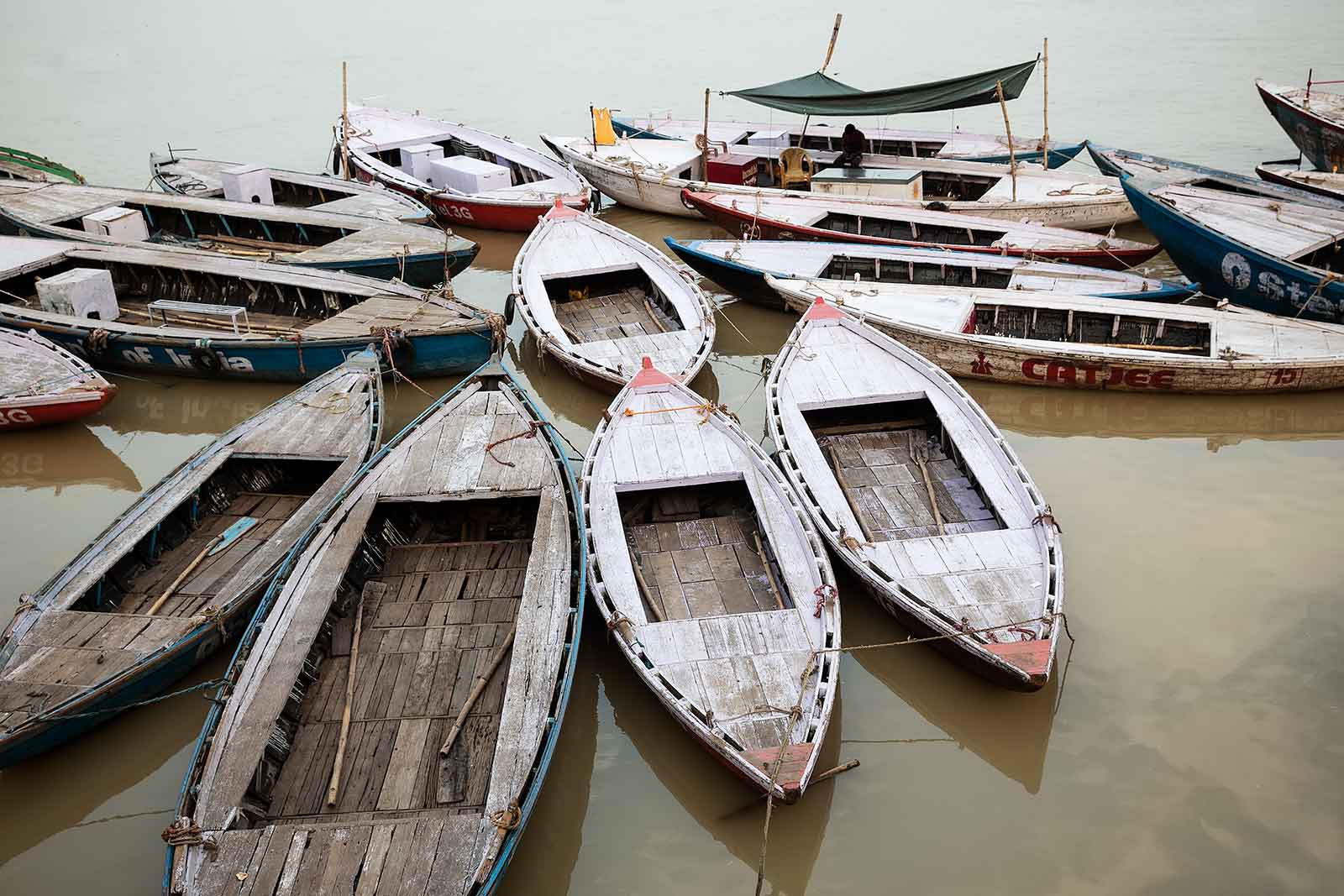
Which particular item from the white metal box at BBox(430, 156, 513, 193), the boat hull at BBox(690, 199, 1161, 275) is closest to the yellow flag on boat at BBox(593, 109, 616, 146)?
the white metal box at BBox(430, 156, 513, 193)

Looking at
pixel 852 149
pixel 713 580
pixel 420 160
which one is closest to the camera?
pixel 713 580

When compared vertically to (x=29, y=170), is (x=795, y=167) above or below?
above

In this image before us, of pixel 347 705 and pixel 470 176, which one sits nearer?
pixel 347 705

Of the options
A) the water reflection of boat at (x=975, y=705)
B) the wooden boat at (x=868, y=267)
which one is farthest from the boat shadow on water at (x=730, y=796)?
the wooden boat at (x=868, y=267)

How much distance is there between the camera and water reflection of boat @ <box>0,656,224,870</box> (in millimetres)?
7727

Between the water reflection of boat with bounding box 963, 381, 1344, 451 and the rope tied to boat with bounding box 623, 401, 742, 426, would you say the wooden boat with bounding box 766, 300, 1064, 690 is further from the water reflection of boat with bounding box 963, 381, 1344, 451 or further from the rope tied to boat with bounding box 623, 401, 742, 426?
the water reflection of boat with bounding box 963, 381, 1344, 451

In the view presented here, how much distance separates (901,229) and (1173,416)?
22.1 feet

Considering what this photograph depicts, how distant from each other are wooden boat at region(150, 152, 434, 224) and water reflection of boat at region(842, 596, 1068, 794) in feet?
44.0

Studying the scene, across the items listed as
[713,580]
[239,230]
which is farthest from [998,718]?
[239,230]

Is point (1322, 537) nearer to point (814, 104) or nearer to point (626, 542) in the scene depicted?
point (626, 542)

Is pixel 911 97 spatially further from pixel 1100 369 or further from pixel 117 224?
pixel 117 224

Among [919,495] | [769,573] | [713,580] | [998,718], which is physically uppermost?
[919,495]

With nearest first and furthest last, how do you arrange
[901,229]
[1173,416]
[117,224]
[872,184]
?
[1173,416], [117,224], [901,229], [872,184]

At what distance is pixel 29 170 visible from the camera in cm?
2242
